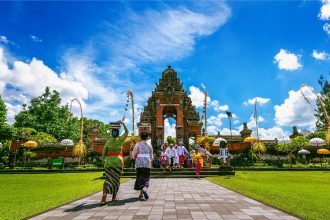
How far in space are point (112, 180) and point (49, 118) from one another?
4400cm

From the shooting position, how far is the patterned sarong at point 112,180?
7617 millimetres

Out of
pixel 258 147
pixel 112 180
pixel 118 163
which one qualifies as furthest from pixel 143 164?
pixel 258 147

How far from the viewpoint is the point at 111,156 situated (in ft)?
26.4

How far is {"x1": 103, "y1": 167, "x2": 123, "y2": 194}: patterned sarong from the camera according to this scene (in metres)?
7.62

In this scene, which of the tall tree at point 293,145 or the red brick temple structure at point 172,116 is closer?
the tall tree at point 293,145

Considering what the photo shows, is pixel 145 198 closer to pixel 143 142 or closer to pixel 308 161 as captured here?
pixel 143 142

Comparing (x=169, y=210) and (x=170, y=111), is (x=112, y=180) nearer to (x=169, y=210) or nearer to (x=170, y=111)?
(x=169, y=210)

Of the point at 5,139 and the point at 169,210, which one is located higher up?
the point at 5,139

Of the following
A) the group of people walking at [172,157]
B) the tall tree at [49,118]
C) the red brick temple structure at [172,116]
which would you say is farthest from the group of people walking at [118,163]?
the tall tree at [49,118]

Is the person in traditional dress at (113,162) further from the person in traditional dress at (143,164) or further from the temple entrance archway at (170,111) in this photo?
the temple entrance archway at (170,111)

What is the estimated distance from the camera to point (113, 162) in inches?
313

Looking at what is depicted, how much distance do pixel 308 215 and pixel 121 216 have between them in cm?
401

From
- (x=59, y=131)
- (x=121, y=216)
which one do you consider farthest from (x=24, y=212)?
(x=59, y=131)

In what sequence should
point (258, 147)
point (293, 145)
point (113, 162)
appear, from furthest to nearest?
point (293, 145) → point (258, 147) → point (113, 162)
